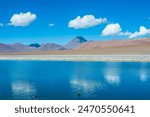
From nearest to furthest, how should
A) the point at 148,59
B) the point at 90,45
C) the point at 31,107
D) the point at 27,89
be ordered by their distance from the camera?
the point at 31,107, the point at 27,89, the point at 148,59, the point at 90,45

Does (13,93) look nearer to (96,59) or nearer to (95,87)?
(95,87)

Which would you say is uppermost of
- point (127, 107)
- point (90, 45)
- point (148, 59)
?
point (90, 45)

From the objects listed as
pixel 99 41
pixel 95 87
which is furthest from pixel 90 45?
pixel 95 87

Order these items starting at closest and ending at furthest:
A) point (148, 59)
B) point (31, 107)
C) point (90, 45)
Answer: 1. point (31, 107)
2. point (148, 59)
3. point (90, 45)

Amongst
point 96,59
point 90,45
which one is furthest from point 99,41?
point 96,59

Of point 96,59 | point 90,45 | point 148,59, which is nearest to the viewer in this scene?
point 148,59

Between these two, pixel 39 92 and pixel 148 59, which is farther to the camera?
pixel 148 59

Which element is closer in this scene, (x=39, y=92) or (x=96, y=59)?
(x=39, y=92)

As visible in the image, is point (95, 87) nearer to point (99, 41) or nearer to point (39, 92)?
point (39, 92)

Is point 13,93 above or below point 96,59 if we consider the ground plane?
below
